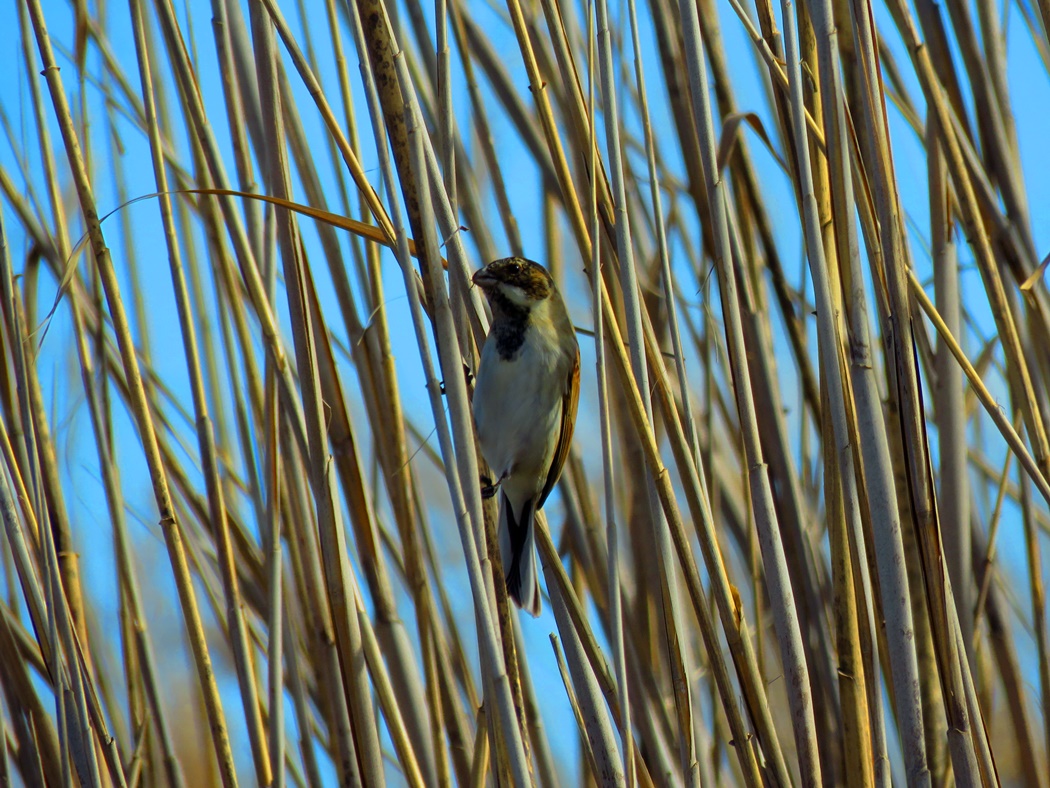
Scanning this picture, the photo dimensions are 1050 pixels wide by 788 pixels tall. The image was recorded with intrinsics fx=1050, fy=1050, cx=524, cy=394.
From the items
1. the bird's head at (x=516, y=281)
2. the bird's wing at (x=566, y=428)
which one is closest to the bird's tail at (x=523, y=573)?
the bird's wing at (x=566, y=428)

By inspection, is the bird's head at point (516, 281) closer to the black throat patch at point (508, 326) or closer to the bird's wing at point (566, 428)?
the black throat patch at point (508, 326)

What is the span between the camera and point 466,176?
226cm

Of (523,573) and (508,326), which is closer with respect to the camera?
(523,573)

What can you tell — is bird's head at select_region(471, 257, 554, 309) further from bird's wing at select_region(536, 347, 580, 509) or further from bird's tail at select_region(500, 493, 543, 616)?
bird's tail at select_region(500, 493, 543, 616)

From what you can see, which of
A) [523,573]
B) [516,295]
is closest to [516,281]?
[516,295]

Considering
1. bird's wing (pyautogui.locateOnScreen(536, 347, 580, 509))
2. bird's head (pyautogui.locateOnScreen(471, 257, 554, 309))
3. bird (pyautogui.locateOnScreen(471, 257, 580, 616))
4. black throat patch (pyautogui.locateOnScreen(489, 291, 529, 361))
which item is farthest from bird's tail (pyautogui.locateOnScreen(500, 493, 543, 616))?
bird's head (pyautogui.locateOnScreen(471, 257, 554, 309))

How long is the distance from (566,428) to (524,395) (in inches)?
5.4

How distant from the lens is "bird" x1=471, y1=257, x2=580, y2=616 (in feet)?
7.18

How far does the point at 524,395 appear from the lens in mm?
2273

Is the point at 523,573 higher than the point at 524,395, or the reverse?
the point at 524,395

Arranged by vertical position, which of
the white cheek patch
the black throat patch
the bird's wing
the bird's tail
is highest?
the white cheek patch

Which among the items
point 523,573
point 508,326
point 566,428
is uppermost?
point 508,326

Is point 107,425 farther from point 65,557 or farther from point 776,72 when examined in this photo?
point 776,72

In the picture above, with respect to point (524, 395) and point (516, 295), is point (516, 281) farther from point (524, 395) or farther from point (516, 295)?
point (524, 395)
